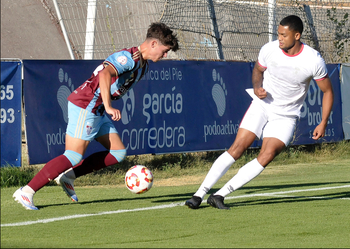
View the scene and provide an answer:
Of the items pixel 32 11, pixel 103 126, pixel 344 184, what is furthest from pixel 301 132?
pixel 32 11

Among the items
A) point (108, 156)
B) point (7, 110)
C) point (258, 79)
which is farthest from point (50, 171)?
point (7, 110)

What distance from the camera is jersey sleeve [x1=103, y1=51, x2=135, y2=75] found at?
17.7 feet

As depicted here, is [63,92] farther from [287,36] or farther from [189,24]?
[287,36]

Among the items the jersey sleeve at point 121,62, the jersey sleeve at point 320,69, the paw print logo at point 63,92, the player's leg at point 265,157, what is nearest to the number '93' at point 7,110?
the paw print logo at point 63,92

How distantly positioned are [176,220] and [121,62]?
166cm

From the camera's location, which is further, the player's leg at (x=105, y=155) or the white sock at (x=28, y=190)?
the player's leg at (x=105, y=155)

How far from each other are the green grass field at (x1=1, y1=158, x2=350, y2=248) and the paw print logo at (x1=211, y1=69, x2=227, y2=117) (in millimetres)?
3258

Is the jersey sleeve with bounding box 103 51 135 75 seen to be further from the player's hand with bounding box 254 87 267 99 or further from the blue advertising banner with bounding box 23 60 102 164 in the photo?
the blue advertising banner with bounding box 23 60 102 164

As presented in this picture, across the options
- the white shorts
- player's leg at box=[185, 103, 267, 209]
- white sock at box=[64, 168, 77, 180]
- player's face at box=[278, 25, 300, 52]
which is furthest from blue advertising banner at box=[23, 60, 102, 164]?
player's face at box=[278, 25, 300, 52]

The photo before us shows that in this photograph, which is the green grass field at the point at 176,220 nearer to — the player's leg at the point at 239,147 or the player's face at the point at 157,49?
the player's leg at the point at 239,147

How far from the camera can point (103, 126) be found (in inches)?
229

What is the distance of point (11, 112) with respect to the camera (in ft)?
25.6

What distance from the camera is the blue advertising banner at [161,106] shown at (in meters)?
8.09

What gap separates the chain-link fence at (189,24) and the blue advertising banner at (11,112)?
214cm
